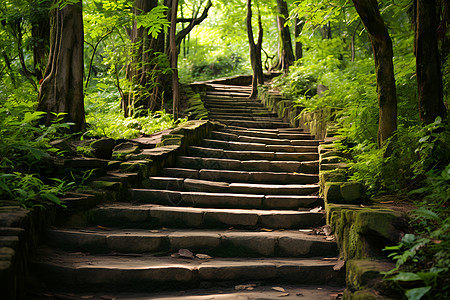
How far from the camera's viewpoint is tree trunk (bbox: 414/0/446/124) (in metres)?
3.63

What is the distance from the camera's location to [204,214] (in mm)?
4160

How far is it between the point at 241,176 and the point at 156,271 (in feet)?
8.79

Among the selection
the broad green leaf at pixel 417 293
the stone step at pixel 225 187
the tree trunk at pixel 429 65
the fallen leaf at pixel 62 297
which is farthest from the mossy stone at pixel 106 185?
the tree trunk at pixel 429 65

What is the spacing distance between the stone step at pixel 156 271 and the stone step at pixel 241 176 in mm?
2112

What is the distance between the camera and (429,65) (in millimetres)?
3645

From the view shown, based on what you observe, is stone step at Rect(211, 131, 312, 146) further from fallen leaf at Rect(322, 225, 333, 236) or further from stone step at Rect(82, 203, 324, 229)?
fallen leaf at Rect(322, 225, 333, 236)

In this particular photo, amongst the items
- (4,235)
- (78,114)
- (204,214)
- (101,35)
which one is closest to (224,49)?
(101,35)

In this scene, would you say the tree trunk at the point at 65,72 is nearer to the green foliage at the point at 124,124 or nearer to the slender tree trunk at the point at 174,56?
the green foliage at the point at 124,124

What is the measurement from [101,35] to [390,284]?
24.3ft

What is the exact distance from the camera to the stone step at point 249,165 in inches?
232

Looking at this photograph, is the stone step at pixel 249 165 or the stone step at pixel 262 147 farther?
the stone step at pixel 262 147

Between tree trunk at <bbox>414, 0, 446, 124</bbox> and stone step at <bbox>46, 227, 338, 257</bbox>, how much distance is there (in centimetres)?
160

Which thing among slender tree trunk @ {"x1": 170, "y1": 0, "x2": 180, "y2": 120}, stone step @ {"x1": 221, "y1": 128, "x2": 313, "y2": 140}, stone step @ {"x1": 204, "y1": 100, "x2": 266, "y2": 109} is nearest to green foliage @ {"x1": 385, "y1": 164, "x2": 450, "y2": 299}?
stone step @ {"x1": 221, "y1": 128, "x2": 313, "y2": 140}

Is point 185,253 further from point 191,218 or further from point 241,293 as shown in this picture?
point 241,293
